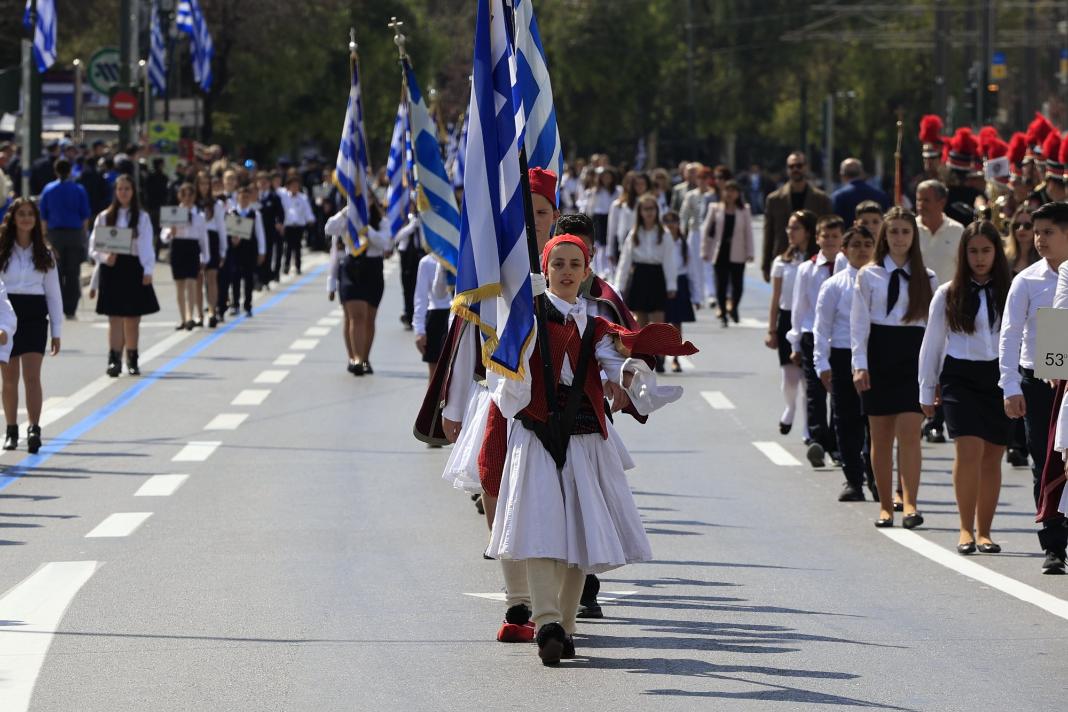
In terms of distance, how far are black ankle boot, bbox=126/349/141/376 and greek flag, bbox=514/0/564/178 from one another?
30.3ft

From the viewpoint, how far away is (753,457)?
1500cm

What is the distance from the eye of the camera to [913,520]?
11.8 meters

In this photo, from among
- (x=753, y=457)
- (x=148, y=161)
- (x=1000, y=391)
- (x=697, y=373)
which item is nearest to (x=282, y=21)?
(x=148, y=161)

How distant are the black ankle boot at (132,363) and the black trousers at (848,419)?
9081 millimetres

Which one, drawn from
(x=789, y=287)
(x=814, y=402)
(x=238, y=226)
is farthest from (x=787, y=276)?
(x=238, y=226)

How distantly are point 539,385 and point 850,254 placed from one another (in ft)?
17.0

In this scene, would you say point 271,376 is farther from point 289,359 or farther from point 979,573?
point 979,573

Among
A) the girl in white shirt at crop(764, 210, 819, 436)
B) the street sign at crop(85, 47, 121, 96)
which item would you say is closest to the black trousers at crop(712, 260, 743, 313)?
the girl in white shirt at crop(764, 210, 819, 436)

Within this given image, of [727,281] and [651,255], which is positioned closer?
[651,255]

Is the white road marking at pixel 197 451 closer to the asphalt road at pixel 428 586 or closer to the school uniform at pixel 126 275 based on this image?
the asphalt road at pixel 428 586

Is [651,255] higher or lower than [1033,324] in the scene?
lower

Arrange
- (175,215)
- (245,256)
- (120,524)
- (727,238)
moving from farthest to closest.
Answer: (245,256) < (727,238) < (175,215) < (120,524)

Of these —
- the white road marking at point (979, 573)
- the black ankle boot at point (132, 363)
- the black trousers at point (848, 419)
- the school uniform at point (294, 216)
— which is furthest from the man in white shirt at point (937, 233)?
the school uniform at point (294, 216)

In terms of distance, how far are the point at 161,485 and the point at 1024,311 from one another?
5.47 meters
